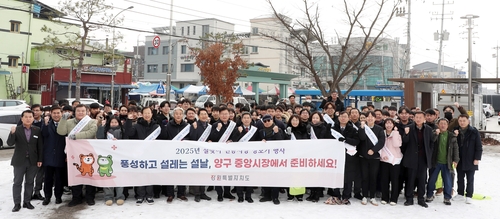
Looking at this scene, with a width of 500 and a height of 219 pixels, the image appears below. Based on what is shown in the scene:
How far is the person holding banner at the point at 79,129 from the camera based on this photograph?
247 inches

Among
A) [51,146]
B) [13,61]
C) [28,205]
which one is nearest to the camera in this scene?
[28,205]

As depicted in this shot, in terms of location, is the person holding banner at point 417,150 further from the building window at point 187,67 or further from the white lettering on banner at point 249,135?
the building window at point 187,67

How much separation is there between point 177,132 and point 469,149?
5.18 m

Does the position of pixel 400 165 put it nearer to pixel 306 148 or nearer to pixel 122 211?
pixel 306 148

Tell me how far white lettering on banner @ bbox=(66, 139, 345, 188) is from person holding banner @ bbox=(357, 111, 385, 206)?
1.27 feet

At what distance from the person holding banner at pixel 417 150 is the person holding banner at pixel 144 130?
170 inches

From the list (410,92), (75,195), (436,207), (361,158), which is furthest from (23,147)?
(410,92)

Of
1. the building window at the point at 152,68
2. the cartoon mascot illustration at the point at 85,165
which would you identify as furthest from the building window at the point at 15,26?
the cartoon mascot illustration at the point at 85,165

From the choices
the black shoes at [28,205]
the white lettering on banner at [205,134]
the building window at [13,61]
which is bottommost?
the black shoes at [28,205]

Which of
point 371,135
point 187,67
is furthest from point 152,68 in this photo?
point 371,135

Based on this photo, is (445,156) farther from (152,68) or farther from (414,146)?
(152,68)

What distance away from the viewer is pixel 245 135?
670 cm

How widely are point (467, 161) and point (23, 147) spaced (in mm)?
7505

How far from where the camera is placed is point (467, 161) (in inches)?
266
